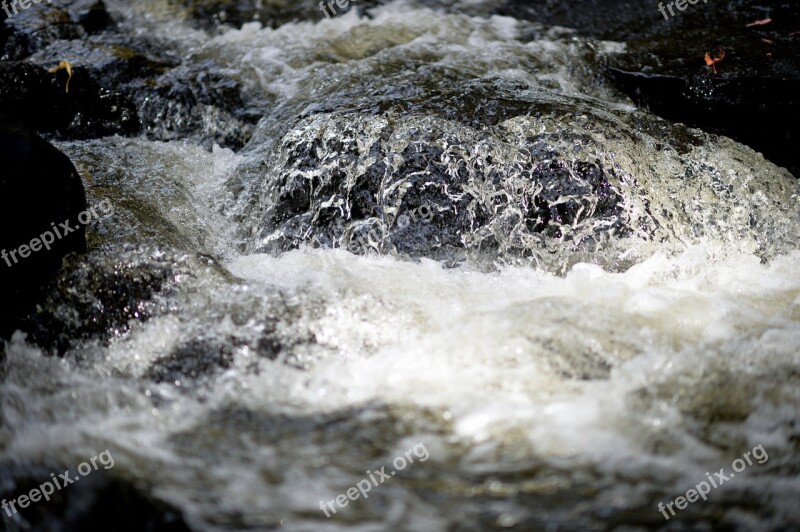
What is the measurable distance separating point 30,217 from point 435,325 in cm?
200

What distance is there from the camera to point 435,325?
309 cm

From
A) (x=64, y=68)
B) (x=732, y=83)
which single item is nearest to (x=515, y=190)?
(x=732, y=83)

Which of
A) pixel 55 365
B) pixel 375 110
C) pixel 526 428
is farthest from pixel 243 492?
pixel 375 110

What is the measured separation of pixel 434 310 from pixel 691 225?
1.80 meters

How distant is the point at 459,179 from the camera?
4000 millimetres

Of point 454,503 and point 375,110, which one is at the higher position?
point 375,110

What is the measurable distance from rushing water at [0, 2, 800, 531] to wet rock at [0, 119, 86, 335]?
130mm

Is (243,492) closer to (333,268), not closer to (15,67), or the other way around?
(333,268)

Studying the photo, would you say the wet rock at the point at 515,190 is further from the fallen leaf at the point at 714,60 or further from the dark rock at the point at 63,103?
the dark rock at the point at 63,103

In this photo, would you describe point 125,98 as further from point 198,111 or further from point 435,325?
point 435,325

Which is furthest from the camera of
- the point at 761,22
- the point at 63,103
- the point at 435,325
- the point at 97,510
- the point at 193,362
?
the point at 761,22

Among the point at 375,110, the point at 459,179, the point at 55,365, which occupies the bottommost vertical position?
the point at 55,365

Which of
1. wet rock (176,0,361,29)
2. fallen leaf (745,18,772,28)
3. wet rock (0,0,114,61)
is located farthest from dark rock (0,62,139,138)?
fallen leaf (745,18,772,28)

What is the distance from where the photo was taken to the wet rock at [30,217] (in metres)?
3.10
